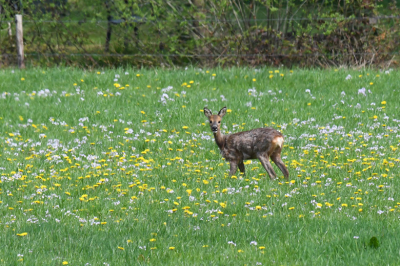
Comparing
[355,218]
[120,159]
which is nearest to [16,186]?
[120,159]

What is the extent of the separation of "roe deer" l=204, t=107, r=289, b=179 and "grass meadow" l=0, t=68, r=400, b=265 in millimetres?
235

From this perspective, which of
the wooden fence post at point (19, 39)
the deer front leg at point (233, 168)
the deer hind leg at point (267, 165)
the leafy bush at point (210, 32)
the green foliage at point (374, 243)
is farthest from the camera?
the wooden fence post at point (19, 39)

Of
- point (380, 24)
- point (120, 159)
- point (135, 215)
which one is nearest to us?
point (135, 215)

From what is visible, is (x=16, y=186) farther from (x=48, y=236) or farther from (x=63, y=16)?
(x=63, y=16)

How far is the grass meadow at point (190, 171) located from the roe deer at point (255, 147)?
0.23 metres

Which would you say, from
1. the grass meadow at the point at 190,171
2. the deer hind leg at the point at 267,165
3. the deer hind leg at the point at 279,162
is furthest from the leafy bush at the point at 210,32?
the deer hind leg at the point at 267,165

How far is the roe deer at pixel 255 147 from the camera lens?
8.27m

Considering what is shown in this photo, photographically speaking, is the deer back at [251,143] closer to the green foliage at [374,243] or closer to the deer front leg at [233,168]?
the deer front leg at [233,168]

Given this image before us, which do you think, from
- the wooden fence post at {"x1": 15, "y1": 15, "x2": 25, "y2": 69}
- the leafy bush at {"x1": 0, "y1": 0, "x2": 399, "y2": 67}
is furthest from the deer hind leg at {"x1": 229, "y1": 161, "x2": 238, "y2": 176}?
the wooden fence post at {"x1": 15, "y1": 15, "x2": 25, "y2": 69}

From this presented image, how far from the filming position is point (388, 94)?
13.7 metres

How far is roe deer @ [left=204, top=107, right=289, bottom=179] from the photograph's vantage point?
827 centimetres

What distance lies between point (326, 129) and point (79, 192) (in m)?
4.97

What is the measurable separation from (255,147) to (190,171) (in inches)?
39.7

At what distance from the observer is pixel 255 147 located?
8398mm
